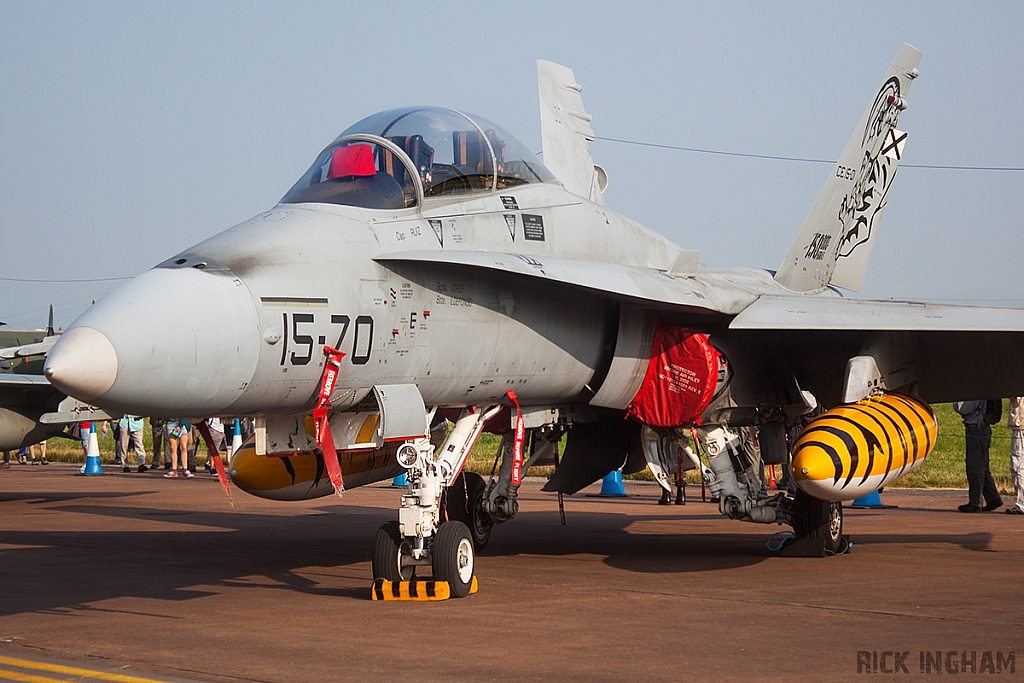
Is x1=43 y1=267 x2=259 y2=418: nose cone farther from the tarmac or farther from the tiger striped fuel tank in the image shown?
the tiger striped fuel tank

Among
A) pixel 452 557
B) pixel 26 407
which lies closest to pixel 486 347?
pixel 452 557

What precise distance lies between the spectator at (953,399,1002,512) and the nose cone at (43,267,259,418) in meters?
11.9

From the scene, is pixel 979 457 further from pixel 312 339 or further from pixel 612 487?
pixel 312 339

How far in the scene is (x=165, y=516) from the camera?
50.1ft

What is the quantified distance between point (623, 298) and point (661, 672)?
129 inches

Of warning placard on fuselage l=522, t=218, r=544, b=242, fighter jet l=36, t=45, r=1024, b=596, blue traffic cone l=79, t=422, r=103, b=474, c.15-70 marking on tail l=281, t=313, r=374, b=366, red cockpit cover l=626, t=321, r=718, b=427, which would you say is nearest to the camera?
fighter jet l=36, t=45, r=1024, b=596

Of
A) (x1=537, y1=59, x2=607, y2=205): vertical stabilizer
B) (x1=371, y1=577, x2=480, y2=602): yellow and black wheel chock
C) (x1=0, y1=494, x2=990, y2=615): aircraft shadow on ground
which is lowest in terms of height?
(x1=0, y1=494, x2=990, y2=615): aircraft shadow on ground

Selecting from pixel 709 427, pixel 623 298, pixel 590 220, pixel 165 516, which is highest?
pixel 590 220

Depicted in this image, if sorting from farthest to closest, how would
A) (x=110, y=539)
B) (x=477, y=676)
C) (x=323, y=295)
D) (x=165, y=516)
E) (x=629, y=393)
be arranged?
1. (x=165, y=516)
2. (x=110, y=539)
3. (x=629, y=393)
4. (x=323, y=295)
5. (x=477, y=676)

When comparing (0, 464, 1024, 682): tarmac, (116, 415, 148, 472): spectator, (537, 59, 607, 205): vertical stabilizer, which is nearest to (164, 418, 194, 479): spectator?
(116, 415, 148, 472): spectator

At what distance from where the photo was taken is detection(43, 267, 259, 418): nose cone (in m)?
5.43

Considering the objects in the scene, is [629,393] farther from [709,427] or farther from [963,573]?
[963,573]

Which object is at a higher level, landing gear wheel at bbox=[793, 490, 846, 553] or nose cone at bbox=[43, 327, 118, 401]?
nose cone at bbox=[43, 327, 118, 401]

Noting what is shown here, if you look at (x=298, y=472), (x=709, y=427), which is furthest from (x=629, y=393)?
(x=298, y=472)
